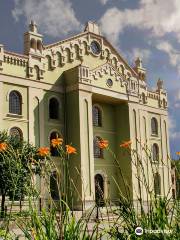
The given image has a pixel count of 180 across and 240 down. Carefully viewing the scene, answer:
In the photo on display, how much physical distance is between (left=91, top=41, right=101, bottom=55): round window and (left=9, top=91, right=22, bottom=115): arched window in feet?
29.6

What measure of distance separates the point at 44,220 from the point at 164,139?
117 feet

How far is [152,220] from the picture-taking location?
4.66m

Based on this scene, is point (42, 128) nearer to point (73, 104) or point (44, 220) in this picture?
point (73, 104)

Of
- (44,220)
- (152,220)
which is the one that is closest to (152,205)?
(152,220)

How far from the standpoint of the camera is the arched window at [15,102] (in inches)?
1086

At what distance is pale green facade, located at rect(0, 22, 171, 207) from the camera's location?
91.9ft

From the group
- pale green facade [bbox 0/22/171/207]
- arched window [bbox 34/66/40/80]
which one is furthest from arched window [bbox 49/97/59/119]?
arched window [bbox 34/66/40/80]

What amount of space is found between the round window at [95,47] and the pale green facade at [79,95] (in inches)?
4.8

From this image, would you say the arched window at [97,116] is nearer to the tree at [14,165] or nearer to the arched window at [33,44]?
the arched window at [33,44]

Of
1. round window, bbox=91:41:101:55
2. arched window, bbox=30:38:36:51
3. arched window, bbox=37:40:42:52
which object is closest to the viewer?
arched window, bbox=30:38:36:51

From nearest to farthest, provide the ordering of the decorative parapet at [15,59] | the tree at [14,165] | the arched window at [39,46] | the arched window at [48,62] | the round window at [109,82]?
the tree at [14,165] < the decorative parapet at [15,59] < the arched window at [39,46] < the arched window at [48,62] < the round window at [109,82]

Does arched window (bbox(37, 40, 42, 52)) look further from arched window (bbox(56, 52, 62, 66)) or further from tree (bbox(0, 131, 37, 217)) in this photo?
tree (bbox(0, 131, 37, 217))

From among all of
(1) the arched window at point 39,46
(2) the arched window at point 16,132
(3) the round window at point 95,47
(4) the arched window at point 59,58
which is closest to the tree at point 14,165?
(2) the arched window at point 16,132

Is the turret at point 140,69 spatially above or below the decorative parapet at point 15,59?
above
